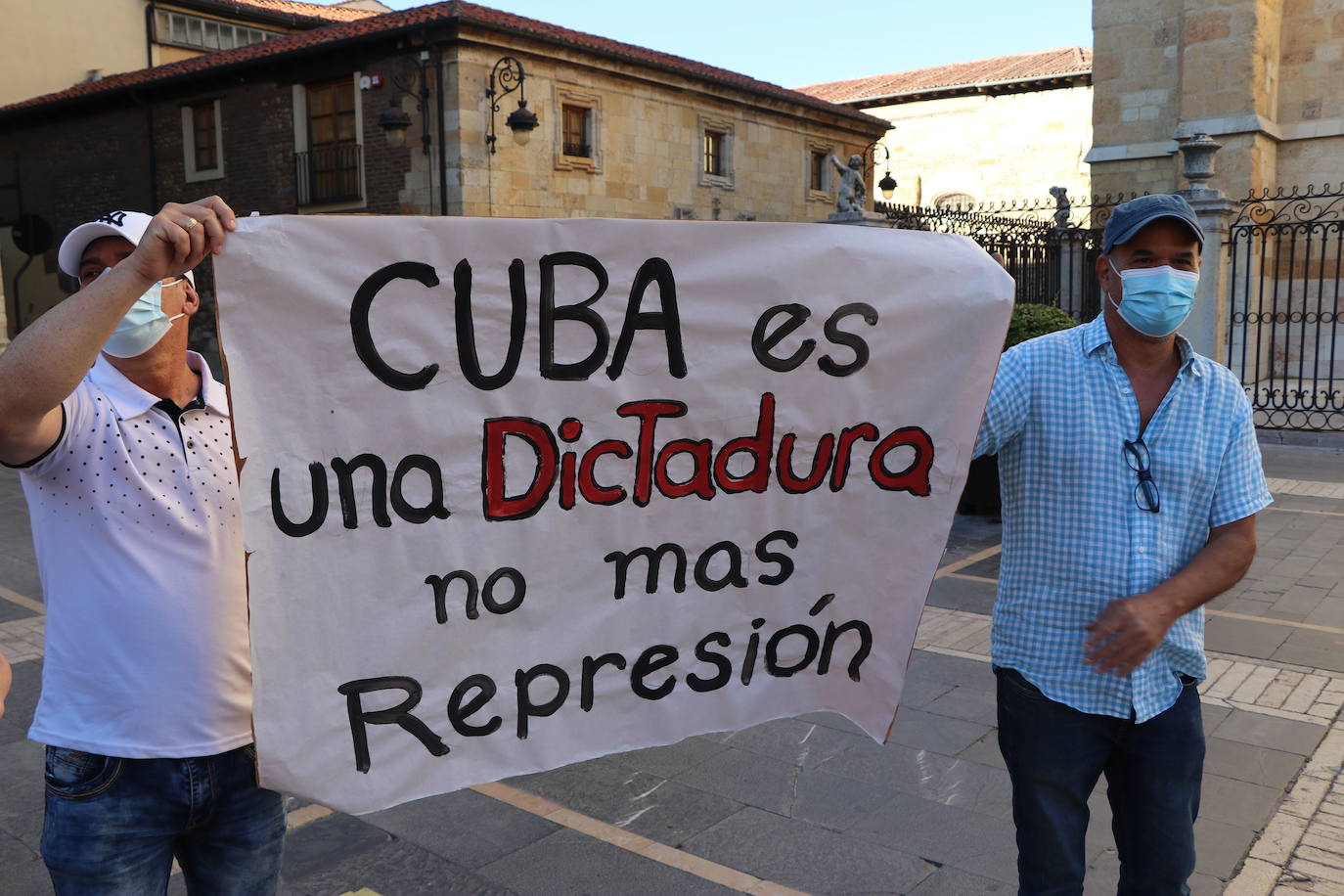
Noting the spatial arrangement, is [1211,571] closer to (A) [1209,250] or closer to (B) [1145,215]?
(B) [1145,215]

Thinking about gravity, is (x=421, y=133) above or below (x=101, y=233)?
above

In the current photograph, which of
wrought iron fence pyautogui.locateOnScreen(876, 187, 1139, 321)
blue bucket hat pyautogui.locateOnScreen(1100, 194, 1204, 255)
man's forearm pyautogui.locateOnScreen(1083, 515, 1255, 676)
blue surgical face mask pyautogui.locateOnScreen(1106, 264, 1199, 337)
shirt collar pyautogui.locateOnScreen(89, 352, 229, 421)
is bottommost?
man's forearm pyautogui.locateOnScreen(1083, 515, 1255, 676)

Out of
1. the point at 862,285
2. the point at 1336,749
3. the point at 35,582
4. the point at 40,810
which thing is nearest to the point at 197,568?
the point at 862,285

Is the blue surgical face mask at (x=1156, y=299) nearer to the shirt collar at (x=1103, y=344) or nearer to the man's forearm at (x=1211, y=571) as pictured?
the shirt collar at (x=1103, y=344)

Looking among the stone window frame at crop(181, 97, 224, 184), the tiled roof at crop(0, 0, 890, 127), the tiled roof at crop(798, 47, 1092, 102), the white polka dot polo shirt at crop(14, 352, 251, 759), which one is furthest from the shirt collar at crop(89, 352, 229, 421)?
the tiled roof at crop(798, 47, 1092, 102)

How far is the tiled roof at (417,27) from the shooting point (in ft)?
60.6

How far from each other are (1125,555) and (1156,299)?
58 cm

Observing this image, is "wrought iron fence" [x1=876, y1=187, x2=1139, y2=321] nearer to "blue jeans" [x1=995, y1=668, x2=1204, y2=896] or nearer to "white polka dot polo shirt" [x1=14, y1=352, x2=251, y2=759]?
"blue jeans" [x1=995, y1=668, x2=1204, y2=896]

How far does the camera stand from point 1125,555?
2441 mm

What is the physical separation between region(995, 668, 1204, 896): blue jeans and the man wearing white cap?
1.67 meters

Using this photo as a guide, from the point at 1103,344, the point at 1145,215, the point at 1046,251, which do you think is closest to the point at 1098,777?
the point at 1103,344

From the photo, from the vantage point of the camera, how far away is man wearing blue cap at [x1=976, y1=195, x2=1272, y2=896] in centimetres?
244

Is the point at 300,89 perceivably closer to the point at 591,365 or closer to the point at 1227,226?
the point at 1227,226

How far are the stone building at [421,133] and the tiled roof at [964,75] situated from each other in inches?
483
